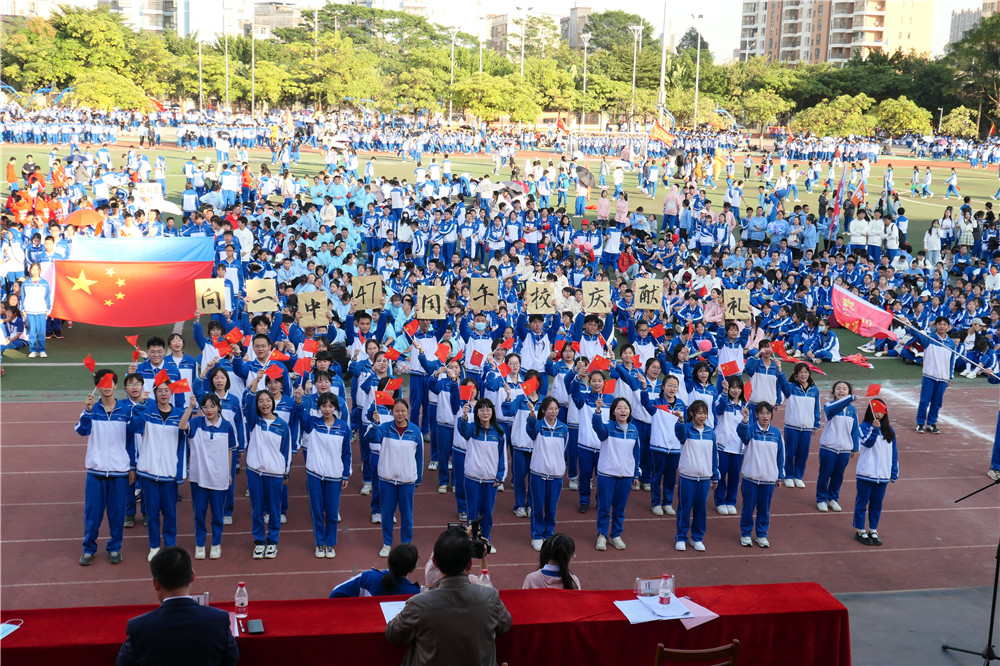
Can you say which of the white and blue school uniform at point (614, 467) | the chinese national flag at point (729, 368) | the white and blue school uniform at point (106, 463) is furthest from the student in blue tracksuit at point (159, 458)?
the chinese national flag at point (729, 368)

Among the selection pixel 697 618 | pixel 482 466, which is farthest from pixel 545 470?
pixel 697 618

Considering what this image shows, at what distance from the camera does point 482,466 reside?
8.83 meters

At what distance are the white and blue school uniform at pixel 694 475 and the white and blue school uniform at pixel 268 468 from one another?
3.76 metres

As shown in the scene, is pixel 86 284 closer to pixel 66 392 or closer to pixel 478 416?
pixel 66 392

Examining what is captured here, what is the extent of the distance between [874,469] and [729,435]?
4.71 feet

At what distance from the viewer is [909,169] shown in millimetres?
51969

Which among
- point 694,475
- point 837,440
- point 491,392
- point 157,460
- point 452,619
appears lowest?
point 694,475

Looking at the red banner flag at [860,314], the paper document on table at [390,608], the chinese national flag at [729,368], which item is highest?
the red banner flag at [860,314]

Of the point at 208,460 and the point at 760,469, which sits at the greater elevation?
the point at 208,460

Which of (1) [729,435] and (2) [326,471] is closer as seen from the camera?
(2) [326,471]

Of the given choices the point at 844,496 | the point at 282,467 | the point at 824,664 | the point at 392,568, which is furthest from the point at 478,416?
the point at 844,496

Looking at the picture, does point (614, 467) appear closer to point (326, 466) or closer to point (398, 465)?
point (398, 465)

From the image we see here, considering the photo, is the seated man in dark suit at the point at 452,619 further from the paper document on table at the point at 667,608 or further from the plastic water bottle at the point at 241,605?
the paper document on table at the point at 667,608

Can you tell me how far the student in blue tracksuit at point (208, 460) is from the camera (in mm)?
8445
